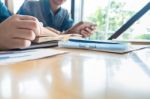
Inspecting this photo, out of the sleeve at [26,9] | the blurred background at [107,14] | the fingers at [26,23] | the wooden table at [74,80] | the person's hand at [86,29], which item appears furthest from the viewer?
the blurred background at [107,14]

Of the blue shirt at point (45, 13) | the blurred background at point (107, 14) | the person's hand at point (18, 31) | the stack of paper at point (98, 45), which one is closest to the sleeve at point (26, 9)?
A: the blue shirt at point (45, 13)

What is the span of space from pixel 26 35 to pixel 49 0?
1.30 meters

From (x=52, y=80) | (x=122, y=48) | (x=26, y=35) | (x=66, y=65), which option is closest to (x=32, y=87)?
(x=52, y=80)

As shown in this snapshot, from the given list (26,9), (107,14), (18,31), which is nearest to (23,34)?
(18,31)

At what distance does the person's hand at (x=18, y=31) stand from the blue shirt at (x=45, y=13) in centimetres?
112

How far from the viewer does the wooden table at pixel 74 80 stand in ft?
0.99

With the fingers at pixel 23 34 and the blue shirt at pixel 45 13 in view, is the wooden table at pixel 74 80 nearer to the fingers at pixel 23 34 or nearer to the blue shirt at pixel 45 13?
the fingers at pixel 23 34

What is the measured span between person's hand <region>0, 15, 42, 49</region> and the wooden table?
11 cm

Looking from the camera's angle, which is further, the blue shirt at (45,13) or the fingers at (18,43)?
the blue shirt at (45,13)

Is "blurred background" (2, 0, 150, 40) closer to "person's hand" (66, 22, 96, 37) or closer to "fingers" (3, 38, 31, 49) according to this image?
"person's hand" (66, 22, 96, 37)

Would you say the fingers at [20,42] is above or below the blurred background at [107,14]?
below

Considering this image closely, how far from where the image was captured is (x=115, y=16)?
3.35m

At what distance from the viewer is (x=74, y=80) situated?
0.37 metres

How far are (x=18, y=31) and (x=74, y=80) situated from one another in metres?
0.29
